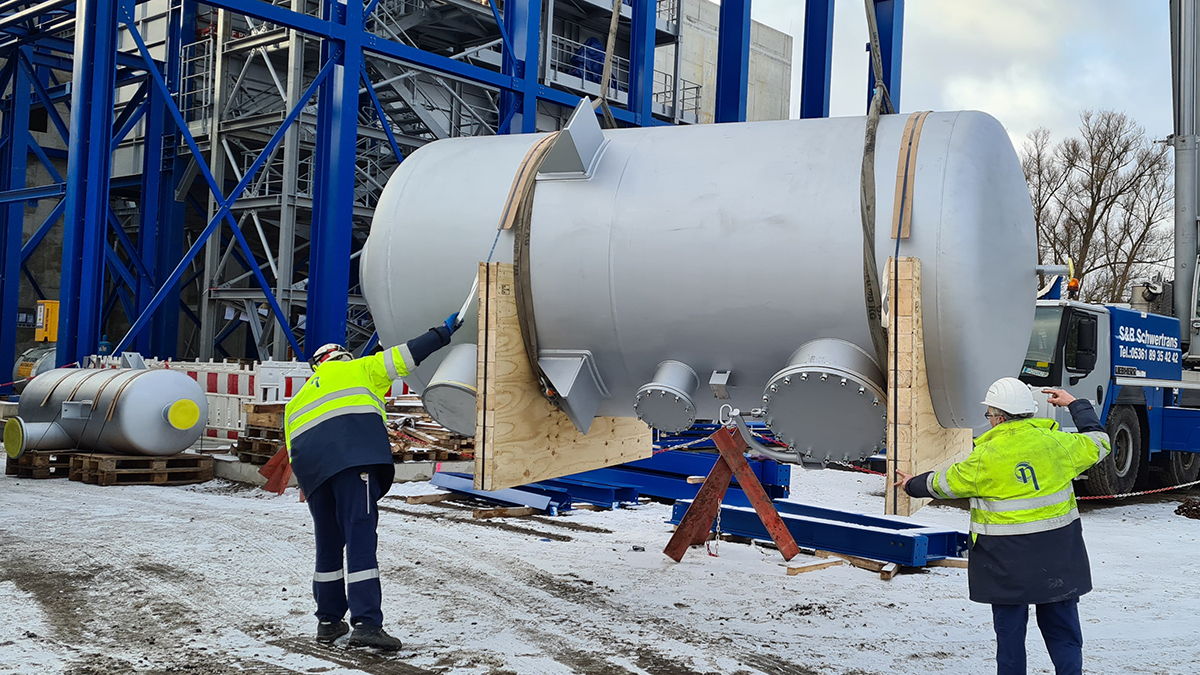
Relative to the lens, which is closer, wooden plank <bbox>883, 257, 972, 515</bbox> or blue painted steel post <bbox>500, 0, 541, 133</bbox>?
wooden plank <bbox>883, 257, 972, 515</bbox>

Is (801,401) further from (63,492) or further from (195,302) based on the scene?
(195,302)

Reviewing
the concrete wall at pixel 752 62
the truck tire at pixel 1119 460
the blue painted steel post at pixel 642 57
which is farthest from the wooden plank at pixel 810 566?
the concrete wall at pixel 752 62

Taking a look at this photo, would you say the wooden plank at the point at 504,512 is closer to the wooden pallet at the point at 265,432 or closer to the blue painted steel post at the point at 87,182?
the wooden pallet at the point at 265,432

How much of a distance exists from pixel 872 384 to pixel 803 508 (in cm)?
403

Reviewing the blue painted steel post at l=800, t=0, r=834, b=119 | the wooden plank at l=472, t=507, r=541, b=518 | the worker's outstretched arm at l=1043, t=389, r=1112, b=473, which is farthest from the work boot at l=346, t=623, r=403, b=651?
the blue painted steel post at l=800, t=0, r=834, b=119

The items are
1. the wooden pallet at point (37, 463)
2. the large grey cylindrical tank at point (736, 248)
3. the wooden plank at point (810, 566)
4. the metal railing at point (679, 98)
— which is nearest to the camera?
the large grey cylindrical tank at point (736, 248)

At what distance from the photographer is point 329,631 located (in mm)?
5336

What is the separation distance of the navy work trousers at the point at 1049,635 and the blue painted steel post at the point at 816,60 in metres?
6.32

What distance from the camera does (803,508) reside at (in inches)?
340

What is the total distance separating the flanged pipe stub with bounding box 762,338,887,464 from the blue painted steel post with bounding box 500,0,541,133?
12.5m

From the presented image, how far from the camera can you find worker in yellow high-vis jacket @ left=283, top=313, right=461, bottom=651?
5227 millimetres

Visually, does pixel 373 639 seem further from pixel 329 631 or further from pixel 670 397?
pixel 670 397

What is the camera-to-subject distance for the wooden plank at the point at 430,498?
33.4 ft

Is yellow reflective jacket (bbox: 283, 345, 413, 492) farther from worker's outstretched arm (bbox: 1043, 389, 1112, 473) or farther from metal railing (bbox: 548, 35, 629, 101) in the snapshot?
metal railing (bbox: 548, 35, 629, 101)
